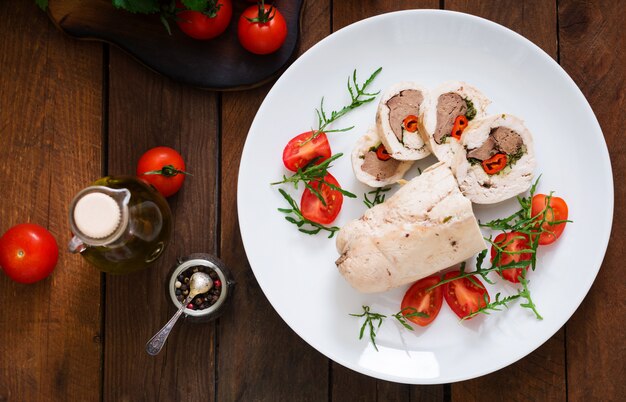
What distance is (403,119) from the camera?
172cm

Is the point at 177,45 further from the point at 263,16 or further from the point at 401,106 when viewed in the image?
the point at 401,106

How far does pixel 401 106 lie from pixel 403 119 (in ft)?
0.12

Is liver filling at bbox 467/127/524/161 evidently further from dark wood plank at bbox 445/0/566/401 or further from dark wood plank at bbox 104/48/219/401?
dark wood plank at bbox 104/48/219/401

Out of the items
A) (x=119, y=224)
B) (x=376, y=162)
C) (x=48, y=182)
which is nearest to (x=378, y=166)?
(x=376, y=162)

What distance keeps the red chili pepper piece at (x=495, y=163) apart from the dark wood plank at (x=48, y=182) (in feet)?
3.56

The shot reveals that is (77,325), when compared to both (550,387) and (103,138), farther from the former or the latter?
(550,387)

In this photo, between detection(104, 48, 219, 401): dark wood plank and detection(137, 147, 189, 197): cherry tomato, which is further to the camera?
detection(104, 48, 219, 401): dark wood plank

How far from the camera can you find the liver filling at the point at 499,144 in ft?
5.55

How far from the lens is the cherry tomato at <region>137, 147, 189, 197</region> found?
1.75 metres

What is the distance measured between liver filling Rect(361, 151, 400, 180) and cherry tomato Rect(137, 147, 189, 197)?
492 mm

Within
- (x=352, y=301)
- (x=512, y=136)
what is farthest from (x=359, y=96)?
(x=352, y=301)

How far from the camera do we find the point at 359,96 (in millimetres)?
1747

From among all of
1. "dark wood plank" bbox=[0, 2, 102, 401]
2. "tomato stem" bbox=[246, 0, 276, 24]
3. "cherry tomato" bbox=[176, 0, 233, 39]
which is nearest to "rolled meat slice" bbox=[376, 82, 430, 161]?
"tomato stem" bbox=[246, 0, 276, 24]

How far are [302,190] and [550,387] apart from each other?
0.90 metres
